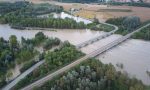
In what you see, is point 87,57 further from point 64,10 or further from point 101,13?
point 64,10

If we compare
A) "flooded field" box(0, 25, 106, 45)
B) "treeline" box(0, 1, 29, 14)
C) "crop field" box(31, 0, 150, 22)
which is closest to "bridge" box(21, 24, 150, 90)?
"flooded field" box(0, 25, 106, 45)

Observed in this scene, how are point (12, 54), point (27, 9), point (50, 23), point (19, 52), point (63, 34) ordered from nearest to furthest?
point (12, 54) → point (19, 52) → point (63, 34) → point (50, 23) → point (27, 9)

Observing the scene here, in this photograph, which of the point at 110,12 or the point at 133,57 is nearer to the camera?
the point at 133,57

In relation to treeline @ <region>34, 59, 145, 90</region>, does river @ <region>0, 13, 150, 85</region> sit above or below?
below

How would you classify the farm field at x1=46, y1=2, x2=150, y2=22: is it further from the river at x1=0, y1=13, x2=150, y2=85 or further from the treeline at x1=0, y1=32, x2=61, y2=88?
the treeline at x1=0, y1=32, x2=61, y2=88

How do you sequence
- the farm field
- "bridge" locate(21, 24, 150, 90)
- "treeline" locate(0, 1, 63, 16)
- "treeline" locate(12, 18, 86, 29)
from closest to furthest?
"bridge" locate(21, 24, 150, 90)
"treeline" locate(12, 18, 86, 29)
the farm field
"treeline" locate(0, 1, 63, 16)

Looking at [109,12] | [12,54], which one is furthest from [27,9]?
[12,54]

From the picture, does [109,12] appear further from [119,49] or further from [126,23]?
[119,49]

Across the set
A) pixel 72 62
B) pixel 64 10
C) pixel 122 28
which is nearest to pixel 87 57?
pixel 72 62
